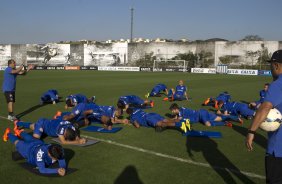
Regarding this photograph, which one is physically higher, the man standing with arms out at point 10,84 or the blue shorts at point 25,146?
the man standing with arms out at point 10,84

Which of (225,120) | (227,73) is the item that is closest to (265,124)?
(225,120)

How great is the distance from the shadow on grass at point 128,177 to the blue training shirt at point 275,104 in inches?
102

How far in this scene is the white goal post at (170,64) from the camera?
52844 mm

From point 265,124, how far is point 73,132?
4.92 metres

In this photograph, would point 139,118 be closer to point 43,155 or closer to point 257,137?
point 257,137

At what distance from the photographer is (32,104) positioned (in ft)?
47.9

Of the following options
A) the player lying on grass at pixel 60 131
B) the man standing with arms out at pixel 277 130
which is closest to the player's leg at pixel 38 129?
the player lying on grass at pixel 60 131

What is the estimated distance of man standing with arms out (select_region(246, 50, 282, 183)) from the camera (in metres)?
3.50

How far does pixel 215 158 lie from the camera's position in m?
6.91

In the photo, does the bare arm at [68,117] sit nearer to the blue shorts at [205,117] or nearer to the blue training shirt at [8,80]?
the blue training shirt at [8,80]

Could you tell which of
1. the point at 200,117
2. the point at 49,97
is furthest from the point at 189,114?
the point at 49,97

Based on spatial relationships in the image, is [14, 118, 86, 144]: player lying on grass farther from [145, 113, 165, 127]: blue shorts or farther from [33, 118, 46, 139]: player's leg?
[145, 113, 165, 127]: blue shorts

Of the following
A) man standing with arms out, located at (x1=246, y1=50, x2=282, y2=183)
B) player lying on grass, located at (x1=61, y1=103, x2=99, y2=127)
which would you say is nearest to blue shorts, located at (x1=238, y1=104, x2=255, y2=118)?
player lying on grass, located at (x1=61, y1=103, x2=99, y2=127)

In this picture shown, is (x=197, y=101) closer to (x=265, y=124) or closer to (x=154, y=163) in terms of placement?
(x=154, y=163)
